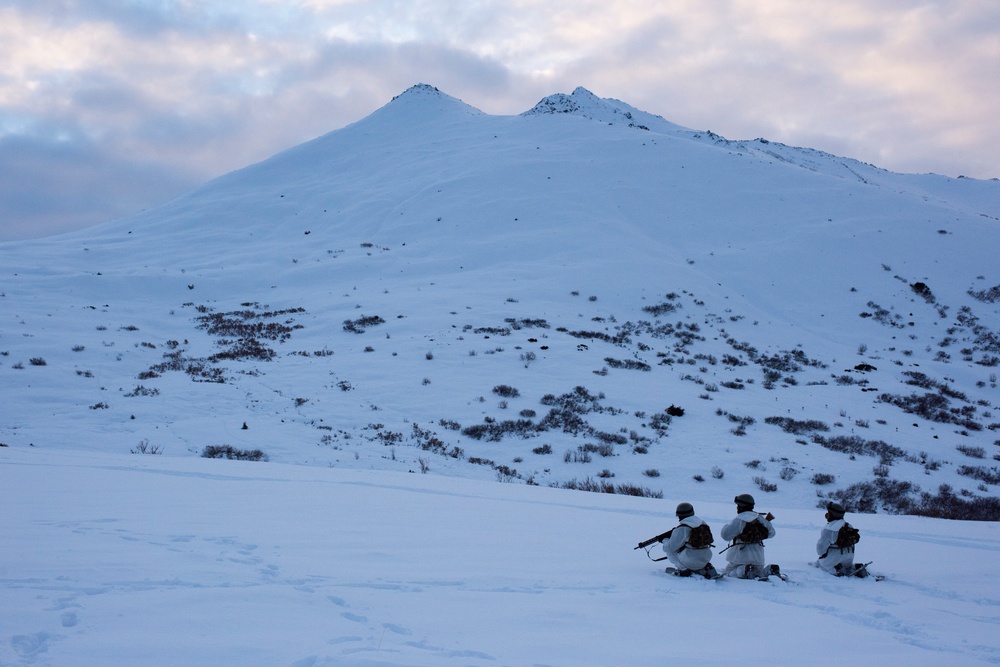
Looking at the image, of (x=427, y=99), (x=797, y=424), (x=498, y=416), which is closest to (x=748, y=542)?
(x=498, y=416)

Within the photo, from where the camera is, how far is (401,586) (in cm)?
562

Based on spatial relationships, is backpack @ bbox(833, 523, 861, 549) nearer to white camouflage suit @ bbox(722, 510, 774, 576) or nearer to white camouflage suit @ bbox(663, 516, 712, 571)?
white camouflage suit @ bbox(722, 510, 774, 576)

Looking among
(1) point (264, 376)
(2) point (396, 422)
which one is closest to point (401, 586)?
(2) point (396, 422)

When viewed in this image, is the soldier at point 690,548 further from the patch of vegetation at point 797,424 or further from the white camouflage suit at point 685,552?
the patch of vegetation at point 797,424

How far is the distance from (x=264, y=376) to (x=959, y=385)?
94.3ft

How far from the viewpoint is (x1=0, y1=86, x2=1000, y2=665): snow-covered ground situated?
492cm

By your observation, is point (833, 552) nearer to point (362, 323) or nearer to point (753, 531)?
point (753, 531)

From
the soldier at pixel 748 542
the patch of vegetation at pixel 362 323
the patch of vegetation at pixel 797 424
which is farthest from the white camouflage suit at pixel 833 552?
the patch of vegetation at pixel 362 323

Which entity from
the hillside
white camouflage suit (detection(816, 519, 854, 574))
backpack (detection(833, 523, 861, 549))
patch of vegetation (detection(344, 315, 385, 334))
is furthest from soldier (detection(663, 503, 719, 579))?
patch of vegetation (detection(344, 315, 385, 334))

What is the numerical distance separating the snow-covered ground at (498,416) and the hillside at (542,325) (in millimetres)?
198

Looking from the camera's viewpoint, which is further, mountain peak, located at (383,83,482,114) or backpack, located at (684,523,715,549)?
mountain peak, located at (383,83,482,114)

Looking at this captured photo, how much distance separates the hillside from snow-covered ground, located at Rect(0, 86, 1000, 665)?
198mm

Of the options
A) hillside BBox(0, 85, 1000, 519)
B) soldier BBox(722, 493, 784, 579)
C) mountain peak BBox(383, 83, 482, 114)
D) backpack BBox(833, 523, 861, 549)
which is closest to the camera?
soldier BBox(722, 493, 784, 579)

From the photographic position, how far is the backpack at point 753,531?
270 inches
